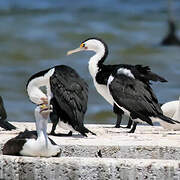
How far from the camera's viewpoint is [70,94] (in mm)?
9344

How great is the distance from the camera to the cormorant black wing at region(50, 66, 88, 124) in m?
9.27

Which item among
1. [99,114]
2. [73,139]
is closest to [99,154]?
[73,139]

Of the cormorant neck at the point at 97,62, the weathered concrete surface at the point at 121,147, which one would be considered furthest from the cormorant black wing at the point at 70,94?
the cormorant neck at the point at 97,62

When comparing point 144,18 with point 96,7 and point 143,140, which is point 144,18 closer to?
point 96,7

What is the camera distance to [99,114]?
18.5 meters

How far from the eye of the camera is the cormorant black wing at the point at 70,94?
30.4 ft

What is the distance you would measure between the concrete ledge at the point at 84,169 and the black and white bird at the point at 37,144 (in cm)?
14

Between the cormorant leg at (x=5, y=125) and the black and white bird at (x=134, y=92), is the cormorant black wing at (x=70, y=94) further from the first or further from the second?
the cormorant leg at (x=5, y=125)

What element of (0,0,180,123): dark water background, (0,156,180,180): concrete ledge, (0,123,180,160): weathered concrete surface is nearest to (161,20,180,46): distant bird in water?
(0,0,180,123): dark water background

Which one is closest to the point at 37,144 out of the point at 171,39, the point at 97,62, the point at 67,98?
the point at 67,98

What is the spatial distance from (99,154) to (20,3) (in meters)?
37.1

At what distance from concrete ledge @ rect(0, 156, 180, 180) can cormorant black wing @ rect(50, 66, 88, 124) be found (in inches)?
64.3

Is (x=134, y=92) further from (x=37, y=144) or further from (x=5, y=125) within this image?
(x=37, y=144)

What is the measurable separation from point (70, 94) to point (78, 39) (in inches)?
943
